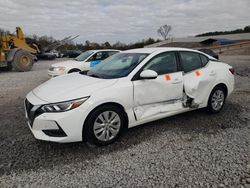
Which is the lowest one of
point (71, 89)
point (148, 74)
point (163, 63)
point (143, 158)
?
point (143, 158)

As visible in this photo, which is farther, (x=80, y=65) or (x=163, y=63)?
(x=80, y=65)

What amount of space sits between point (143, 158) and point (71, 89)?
1501 millimetres

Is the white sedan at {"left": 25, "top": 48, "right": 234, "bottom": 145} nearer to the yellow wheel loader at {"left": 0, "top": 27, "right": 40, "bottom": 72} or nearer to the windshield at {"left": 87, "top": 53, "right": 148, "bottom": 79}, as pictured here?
the windshield at {"left": 87, "top": 53, "right": 148, "bottom": 79}

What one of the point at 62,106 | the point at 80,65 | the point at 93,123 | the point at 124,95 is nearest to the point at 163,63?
the point at 124,95

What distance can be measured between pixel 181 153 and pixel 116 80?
1512 mm

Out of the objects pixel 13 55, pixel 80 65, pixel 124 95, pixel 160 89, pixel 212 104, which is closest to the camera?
pixel 124 95

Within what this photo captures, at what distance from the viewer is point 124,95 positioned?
12.0 ft

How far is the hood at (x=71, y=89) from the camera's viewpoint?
11.0 ft

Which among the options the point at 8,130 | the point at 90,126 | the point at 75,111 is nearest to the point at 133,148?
the point at 90,126

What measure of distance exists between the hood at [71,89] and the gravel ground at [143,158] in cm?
81

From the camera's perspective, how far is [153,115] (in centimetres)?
404

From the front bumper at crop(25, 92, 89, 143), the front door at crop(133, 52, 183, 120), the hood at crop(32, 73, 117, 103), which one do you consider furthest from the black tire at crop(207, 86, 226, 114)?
the front bumper at crop(25, 92, 89, 143)

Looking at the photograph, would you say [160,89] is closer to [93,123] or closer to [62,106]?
[93,123]

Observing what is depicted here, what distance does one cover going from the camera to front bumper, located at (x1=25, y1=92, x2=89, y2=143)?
3209 mm
